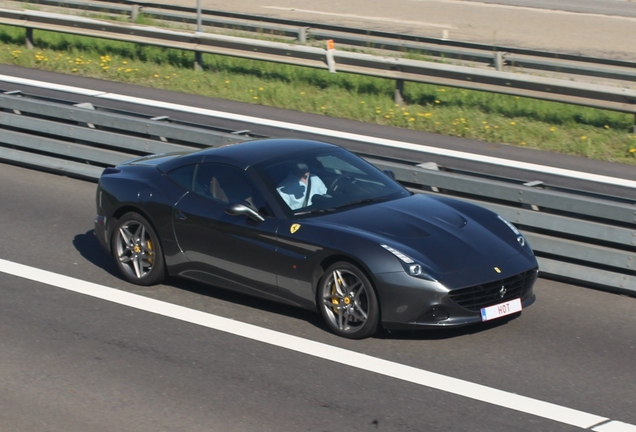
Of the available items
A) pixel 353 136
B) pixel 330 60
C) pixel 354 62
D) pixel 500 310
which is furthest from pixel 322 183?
pixel 330 60

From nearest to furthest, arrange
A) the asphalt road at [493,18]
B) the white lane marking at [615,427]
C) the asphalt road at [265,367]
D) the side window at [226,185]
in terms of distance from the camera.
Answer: the white lane marking at [615,427] → the asphalt road at [265,367] → the side window at [226,185] → the asphalt road at [493,18]

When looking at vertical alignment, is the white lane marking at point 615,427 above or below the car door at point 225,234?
below

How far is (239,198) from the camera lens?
346 inches

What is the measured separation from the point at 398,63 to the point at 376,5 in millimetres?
20881

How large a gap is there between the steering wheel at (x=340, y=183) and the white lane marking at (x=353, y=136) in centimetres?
635

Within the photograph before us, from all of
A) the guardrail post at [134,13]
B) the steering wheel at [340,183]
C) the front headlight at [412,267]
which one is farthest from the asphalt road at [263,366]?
the guardrail post at [134,13]

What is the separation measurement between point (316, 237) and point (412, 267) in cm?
87

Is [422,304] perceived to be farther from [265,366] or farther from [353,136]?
[353,136]

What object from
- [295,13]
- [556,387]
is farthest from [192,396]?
[295,13]

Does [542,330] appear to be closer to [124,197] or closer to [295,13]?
[124,197]

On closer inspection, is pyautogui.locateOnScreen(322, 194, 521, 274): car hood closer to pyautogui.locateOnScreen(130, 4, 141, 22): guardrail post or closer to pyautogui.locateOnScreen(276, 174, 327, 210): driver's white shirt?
pyautogui.locateOnScreen(276, 174, 327, 210): driver's white shirt

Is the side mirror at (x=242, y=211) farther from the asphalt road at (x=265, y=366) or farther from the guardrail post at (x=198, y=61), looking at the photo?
the guardrail post at (x=198, y=61)

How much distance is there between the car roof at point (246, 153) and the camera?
354 inches

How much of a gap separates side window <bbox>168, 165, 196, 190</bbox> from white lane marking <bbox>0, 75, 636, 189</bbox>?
269 inches
